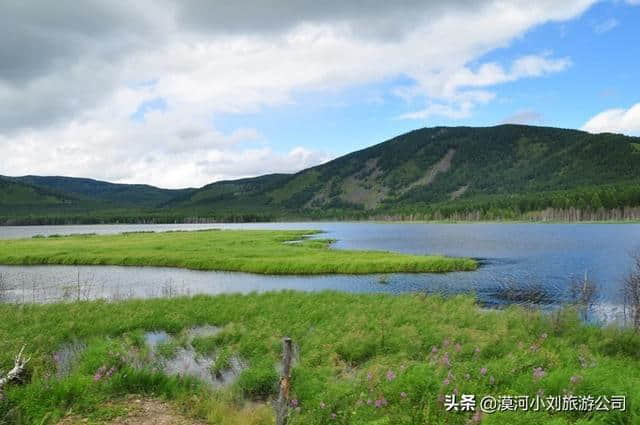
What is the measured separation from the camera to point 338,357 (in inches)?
703

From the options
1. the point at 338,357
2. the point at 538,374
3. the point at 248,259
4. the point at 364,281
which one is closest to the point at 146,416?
the point at 338,357

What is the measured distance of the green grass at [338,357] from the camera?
11484mm

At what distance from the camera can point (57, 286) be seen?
143ft

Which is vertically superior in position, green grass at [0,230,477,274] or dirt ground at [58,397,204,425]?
dirt ground at [58,397,204,425]

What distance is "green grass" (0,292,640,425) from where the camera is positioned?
37.7 ft

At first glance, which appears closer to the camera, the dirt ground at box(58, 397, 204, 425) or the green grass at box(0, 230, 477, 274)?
the dirt ground at box(58, 397, 204, 425)

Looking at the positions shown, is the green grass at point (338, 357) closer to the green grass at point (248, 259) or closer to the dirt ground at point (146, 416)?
the dirt ground at point (146, 416)

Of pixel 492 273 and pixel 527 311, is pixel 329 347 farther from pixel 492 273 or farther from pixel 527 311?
pixel 492 273

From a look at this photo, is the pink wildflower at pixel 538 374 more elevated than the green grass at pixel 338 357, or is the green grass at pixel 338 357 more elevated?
the pink wildflower at pixel 538 374

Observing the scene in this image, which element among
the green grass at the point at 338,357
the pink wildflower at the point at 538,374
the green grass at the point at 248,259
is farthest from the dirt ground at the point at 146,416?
the green grass at the point at 248,259

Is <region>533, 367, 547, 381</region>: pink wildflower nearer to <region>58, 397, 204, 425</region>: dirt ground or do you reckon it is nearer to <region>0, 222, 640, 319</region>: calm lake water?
<region>58, 397, 204, 425</region>: dirt ground

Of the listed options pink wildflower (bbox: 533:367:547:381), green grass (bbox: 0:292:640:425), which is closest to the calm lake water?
green grass (bbox: 0:292:640:425)

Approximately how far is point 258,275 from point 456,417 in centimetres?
4192

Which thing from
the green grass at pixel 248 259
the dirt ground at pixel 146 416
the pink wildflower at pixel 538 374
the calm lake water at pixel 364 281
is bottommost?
the calm lake water at pixel 364 281
